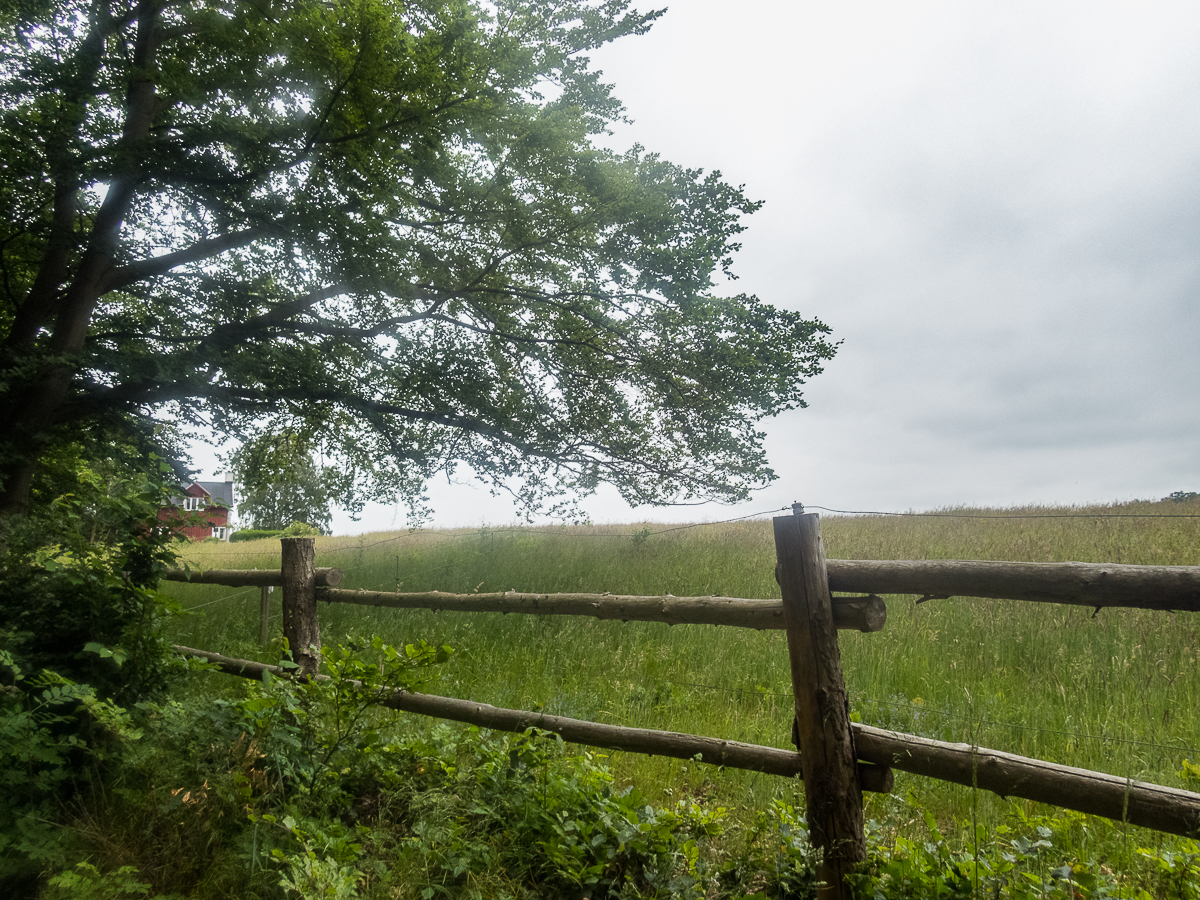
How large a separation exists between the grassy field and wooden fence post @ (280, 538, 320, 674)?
0.29m

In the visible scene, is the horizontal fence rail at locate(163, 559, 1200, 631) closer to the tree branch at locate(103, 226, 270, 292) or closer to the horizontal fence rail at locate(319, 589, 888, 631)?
the horizontal fence rail at locate(319, 589, 888, 631)

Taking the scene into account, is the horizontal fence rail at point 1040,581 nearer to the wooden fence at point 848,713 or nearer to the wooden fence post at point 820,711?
the wooden fence at point 848,713

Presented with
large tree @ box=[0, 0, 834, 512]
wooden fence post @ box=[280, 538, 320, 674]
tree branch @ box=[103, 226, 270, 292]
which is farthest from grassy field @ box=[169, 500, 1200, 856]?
tree branch @ box=[103, 226, 270, 292]

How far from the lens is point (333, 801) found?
3.52 meters

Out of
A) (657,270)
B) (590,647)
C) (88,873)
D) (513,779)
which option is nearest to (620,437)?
(657,270)

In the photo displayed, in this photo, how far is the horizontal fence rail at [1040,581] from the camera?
2.39 meters

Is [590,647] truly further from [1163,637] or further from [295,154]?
[295,154]

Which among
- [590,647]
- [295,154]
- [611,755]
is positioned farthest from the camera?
[295,154]

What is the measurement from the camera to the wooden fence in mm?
2465

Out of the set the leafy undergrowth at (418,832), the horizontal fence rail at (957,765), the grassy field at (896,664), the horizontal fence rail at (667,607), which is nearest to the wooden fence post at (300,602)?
the grassy field at (896,664)

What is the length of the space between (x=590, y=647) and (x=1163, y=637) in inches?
220

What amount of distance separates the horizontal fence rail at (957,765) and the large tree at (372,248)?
740 cm

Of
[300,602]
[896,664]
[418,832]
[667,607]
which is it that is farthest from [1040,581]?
[300,602]

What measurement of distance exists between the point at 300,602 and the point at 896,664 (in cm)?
520
